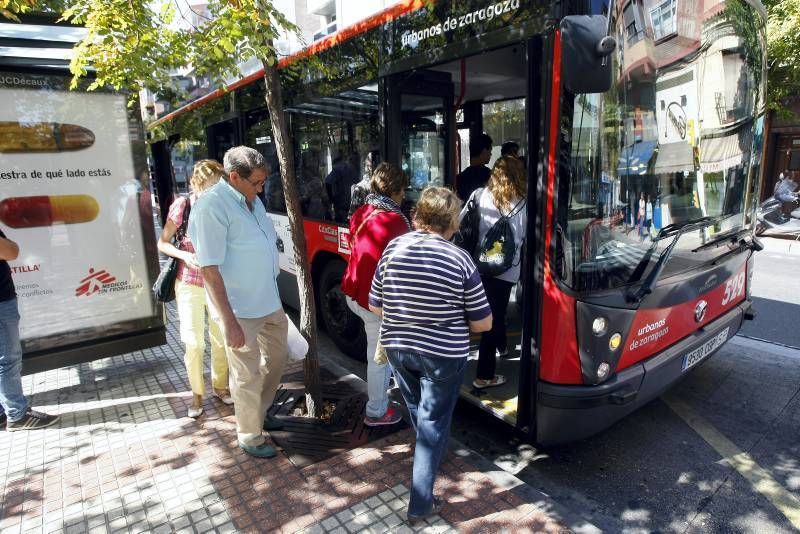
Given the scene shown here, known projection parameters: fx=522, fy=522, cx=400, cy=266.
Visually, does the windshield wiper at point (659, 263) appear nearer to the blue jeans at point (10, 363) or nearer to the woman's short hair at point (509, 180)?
the woman's short hair at point (509, 180)

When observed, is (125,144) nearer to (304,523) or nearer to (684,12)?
(304,523)

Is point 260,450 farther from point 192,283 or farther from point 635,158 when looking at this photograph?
point 635,158

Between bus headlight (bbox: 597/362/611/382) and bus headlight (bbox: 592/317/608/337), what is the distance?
0.19 meters

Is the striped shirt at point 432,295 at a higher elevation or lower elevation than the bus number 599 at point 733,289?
higher

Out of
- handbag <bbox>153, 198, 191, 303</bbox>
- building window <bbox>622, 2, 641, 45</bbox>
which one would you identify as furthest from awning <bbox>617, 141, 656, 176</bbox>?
handbag <bbox>153, 198, 191, 303</bbox>

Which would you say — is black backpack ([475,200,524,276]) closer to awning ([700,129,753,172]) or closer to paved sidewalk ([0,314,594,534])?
awning ([700,129,753,172])

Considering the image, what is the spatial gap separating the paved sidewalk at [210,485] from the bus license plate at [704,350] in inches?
53.5

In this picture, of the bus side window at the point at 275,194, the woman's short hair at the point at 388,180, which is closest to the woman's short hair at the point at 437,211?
the woman's short hair at the point at 388,180

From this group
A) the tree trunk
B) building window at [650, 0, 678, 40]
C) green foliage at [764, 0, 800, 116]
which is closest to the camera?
building window at [650, 0, 678, 40]

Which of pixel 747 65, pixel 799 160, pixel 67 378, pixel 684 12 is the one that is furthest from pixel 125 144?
pixel 799 160

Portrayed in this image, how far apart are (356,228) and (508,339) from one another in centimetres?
225

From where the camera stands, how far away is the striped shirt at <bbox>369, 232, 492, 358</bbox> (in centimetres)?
240

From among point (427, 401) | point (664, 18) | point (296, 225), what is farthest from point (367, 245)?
point (664, 18)

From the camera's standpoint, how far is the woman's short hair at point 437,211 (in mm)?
2510
